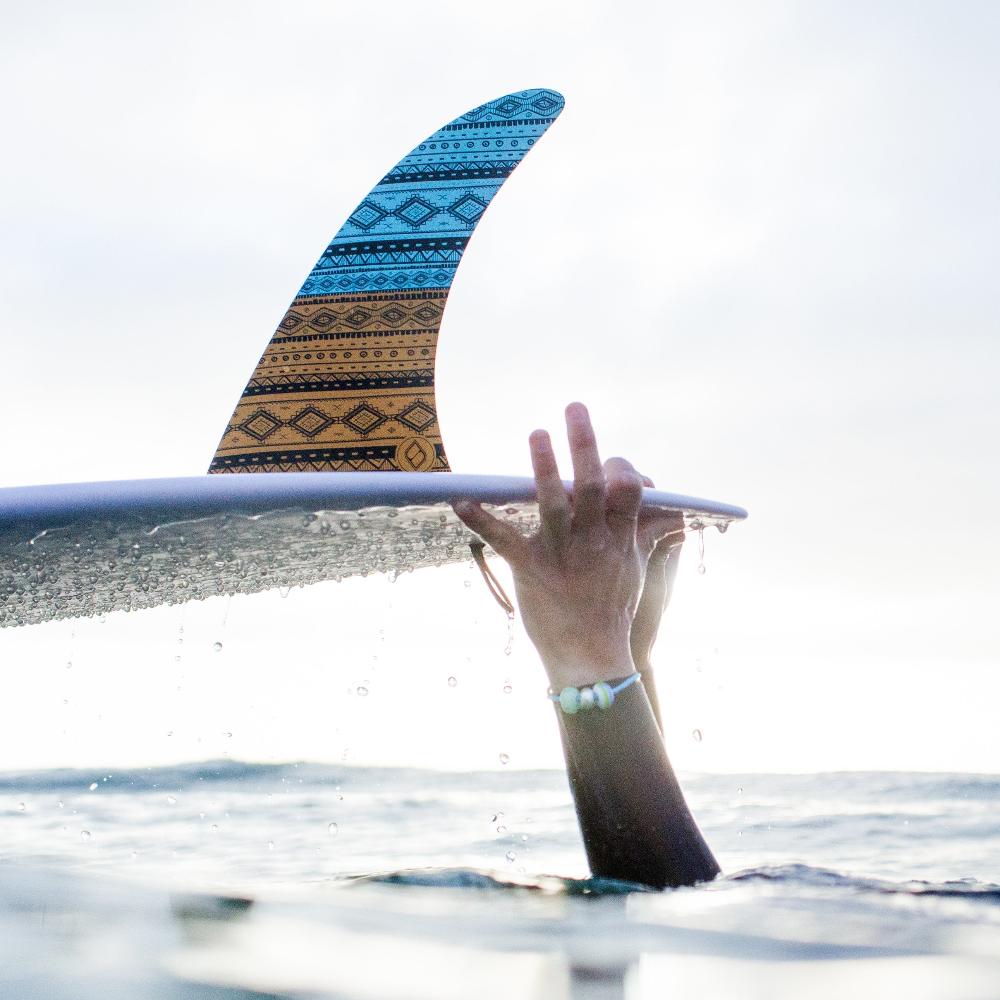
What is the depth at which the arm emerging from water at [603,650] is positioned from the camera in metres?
1.24

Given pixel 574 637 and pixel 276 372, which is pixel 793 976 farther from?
pixel 276 372

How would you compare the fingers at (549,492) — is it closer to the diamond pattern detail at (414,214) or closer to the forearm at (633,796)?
the forearm at (633,796)

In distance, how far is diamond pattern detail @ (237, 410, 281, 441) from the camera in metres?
3.04

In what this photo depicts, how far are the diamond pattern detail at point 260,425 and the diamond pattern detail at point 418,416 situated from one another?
0.37 m

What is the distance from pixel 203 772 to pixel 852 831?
18.8ft

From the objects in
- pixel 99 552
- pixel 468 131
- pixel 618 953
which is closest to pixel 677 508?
pixel 618 953

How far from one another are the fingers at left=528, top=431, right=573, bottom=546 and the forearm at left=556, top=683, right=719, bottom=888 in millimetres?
228

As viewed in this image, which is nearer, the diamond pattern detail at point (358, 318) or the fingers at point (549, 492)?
the fingers at point (549, 492)

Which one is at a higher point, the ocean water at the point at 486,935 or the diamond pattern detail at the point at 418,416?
the diamond pattern detail at the point at 418,416

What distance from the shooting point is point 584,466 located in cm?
121

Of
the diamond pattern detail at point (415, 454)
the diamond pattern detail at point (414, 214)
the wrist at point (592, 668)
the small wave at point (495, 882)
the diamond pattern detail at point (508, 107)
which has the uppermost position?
the diamond pattern detail at point (508, 107)

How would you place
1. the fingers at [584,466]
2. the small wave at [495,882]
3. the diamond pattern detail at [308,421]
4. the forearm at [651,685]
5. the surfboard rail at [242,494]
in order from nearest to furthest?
the fingers at [584,466] → the small wave at [495,882] → the surfboard rail at [242,494] → the forearm at [651,685] → the diamond pattern detail at [308,421]

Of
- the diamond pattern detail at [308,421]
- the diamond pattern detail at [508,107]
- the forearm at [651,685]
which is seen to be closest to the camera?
the forearm at [651,685]

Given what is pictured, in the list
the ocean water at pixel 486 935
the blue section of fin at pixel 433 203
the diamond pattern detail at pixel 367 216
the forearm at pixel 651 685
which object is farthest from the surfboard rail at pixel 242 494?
the diamond pattern detail at pixel 367 216
